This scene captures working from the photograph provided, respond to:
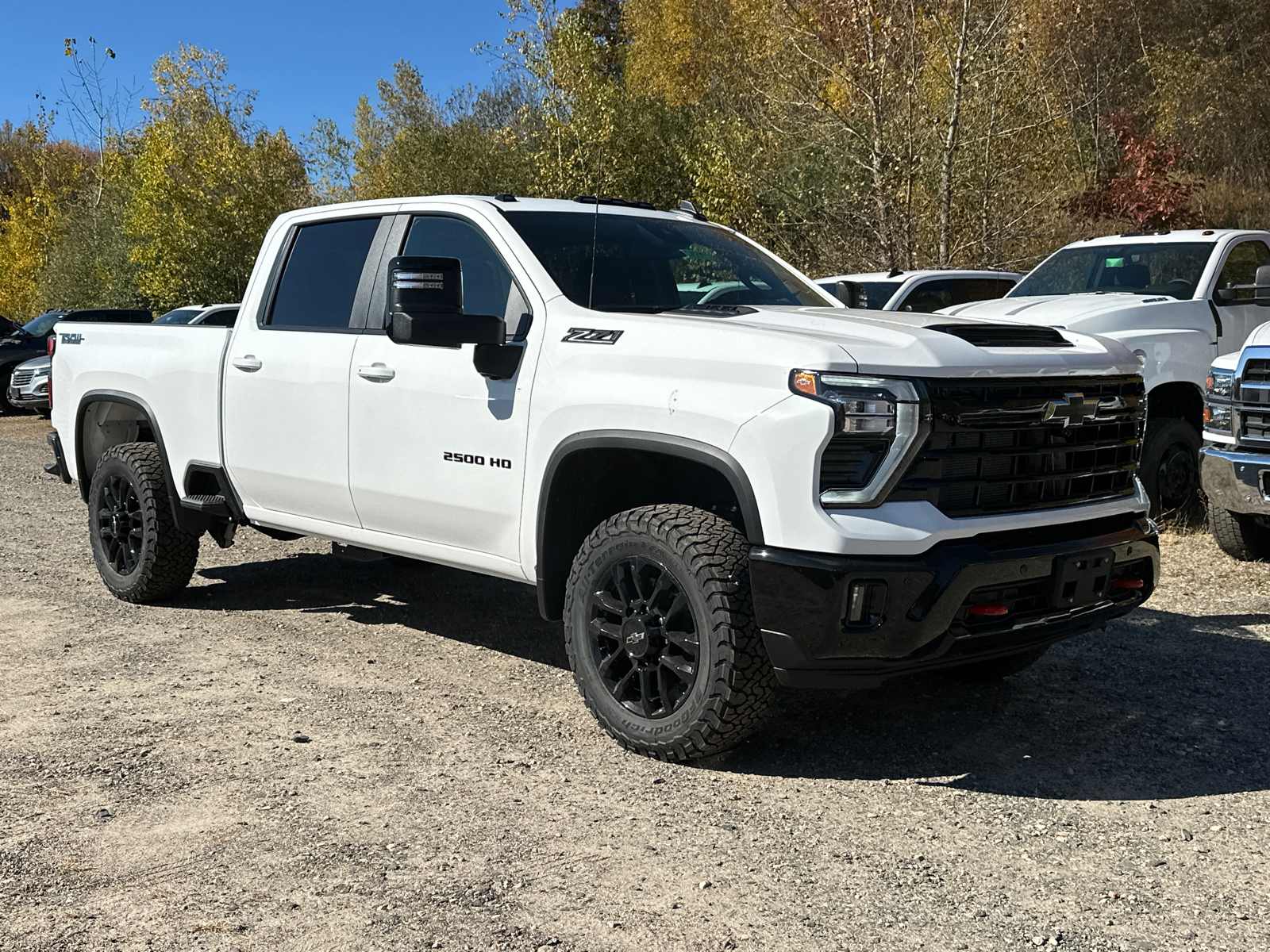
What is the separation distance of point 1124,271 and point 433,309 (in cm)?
701

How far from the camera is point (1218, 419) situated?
7.38 m

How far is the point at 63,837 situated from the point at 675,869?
1.79 meters

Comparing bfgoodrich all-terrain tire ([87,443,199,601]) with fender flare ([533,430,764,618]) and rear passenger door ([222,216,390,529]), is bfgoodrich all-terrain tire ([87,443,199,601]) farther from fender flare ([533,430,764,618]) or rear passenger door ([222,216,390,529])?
fender flare ([533,430,764,618])

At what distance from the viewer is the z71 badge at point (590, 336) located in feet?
14.3

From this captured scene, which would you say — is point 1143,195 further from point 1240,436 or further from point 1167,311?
point 1240,436

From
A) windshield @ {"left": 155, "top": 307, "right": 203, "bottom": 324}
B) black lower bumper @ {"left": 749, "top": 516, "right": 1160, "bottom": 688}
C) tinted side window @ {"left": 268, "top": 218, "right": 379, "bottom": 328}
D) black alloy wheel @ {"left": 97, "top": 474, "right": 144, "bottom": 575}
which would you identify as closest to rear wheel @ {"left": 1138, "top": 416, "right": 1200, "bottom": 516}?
black lower bumper @ {"left": 749, "top": 516, "right": 1160, "bottom": 688}

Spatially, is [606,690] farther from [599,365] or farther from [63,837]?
[63,837]

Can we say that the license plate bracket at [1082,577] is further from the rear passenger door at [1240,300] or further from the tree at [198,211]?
the tree at [198,211]

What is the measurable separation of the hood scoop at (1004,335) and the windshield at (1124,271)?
5.55 metres

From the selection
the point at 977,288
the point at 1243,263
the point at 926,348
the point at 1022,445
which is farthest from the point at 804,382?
the point at 977,288

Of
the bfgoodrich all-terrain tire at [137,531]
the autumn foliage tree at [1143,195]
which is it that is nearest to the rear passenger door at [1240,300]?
the bfgoodrich all-terrain tire at [137,531]

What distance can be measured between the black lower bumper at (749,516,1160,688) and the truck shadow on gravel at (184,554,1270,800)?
511mm

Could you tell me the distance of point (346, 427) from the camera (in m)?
5.34

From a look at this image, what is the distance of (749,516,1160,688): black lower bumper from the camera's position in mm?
3787
